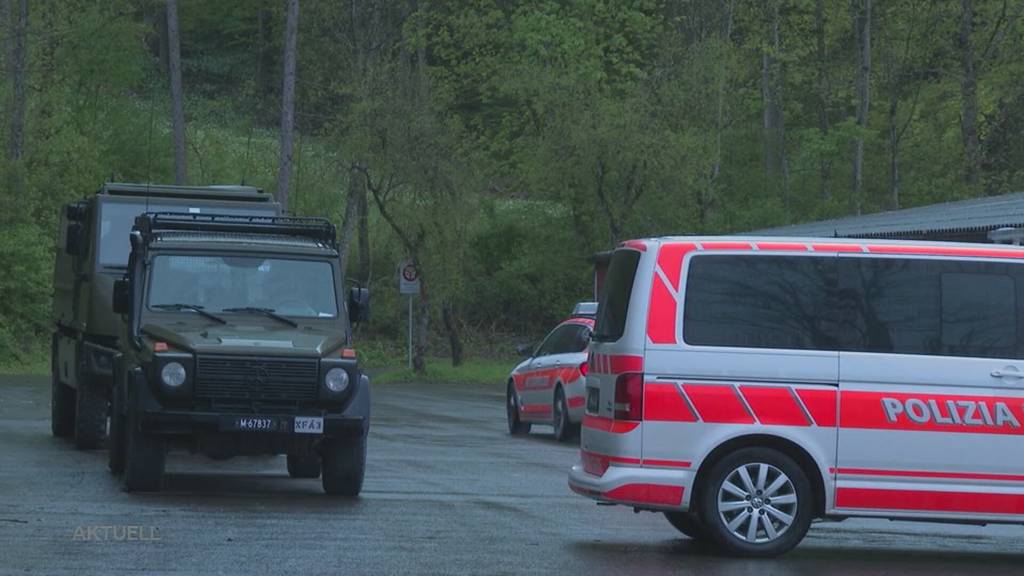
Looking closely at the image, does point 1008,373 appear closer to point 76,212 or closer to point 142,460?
point 142,460

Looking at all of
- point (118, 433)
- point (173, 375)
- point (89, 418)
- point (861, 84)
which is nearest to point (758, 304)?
point (173, 375)

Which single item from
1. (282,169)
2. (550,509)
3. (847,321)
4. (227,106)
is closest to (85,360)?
(550,509)

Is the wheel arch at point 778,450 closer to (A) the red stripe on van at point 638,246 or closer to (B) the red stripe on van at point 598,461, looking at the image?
(B) the red stripe on van at point 598,461

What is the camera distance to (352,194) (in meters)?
52.7

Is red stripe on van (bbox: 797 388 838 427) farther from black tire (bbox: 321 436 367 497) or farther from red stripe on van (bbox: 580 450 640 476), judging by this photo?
black tire (bbox: 321 436 367 497)

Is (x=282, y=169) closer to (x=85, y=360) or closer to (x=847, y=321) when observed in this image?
(x=85, y=360)

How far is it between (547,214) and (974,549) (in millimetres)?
41942

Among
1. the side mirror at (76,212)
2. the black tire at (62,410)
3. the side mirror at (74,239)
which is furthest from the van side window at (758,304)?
the black tire at (62,410)

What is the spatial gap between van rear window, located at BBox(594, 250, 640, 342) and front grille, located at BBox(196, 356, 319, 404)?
3.11 m

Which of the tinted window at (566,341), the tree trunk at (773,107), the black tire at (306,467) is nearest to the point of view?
the black tire at (306,467)

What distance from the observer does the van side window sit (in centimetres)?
1216

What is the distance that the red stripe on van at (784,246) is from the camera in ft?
40.6

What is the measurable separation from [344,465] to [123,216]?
18.4 feet

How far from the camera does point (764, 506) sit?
1209 cm
